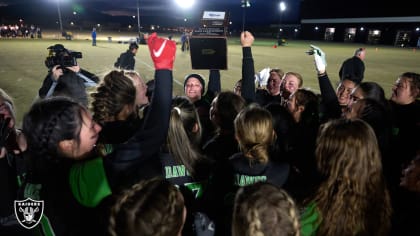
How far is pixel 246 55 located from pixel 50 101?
8.21 feet

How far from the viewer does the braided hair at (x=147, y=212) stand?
1280 mm

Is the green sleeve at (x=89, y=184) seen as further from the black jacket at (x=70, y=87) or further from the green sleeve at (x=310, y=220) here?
the black jacket at (x=70, y=87)

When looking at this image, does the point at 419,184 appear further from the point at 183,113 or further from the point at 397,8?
the point at 397,8

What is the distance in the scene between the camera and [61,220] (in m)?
1.56

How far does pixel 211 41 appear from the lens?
12.6ft

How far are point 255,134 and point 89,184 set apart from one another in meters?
1.32

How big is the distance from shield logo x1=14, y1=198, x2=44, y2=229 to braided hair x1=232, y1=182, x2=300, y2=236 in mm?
1061

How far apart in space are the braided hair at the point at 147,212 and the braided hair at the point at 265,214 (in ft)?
1.00

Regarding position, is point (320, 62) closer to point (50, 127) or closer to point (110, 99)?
point (110, 99)

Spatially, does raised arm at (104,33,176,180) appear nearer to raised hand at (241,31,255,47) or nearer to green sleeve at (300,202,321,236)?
green sleeve at (300,202,321,236)

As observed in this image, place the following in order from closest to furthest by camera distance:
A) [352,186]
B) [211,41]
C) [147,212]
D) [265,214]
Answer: [147,212], [265,214], [352,186], [211,41]

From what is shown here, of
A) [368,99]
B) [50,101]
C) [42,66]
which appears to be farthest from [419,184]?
[42,66]

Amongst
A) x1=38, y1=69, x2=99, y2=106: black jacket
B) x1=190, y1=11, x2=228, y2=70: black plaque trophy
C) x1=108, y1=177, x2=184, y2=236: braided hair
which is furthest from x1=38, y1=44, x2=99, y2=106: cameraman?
x1=108, y1=177, x2=184, y2=236: braided hair

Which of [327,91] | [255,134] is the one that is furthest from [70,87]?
Answer: [327,91]
